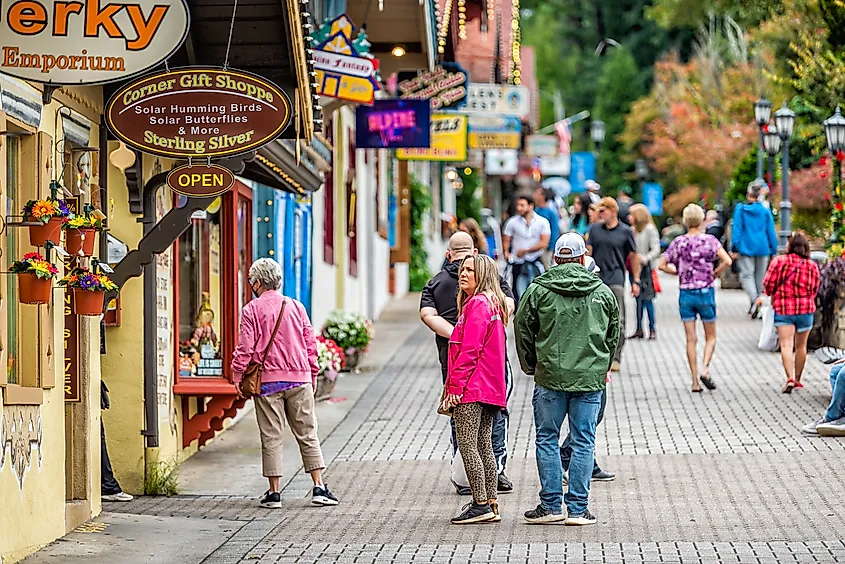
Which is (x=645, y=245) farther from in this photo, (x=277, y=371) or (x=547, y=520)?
(x=547, y=520)

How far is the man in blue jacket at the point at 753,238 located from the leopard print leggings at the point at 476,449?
1176 cm

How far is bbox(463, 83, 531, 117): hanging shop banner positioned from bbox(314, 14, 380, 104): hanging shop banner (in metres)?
11.4

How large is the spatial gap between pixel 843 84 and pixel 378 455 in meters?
10.4

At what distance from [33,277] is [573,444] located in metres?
3.55

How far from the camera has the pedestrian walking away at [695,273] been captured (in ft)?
48.7

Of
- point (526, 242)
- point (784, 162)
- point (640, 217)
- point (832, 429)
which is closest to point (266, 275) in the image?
point (832, 429)

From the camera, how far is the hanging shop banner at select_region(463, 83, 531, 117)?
2584 centimetres

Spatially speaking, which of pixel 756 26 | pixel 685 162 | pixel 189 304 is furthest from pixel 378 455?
pixel 685 162

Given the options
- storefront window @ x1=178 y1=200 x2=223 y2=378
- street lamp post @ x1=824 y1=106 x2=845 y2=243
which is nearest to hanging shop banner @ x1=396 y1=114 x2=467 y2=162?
street lamp post @ x1=824 y1=106 x2=845 y2=243

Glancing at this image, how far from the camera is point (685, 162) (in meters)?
47.4

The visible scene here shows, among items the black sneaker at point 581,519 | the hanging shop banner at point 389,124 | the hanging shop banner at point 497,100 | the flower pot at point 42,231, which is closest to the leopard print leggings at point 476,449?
the black sneaker at point 581,519

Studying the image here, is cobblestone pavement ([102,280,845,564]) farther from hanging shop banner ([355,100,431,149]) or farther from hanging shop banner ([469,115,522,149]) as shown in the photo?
hanging shop banner ([469,115,522,149])

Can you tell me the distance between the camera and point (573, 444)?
30.6 ft

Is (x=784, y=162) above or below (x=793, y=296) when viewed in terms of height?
above
